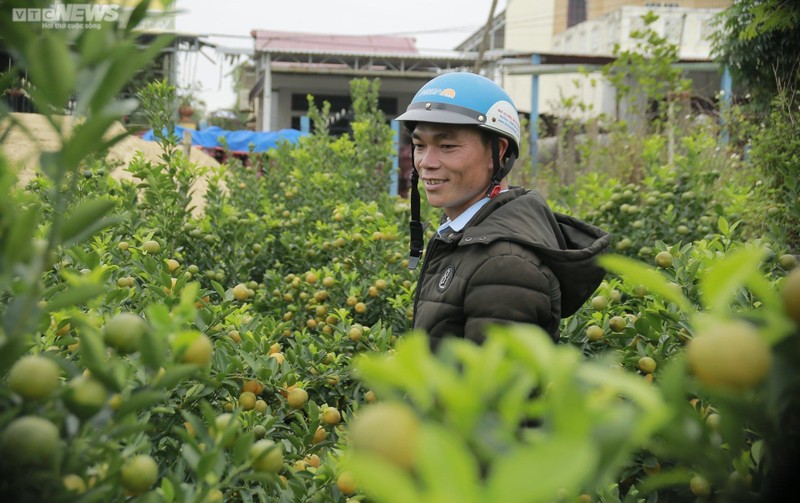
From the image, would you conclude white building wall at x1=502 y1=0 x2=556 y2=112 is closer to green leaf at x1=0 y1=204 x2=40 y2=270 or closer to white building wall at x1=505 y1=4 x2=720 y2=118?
white building wall at x1=505 y1=4 x2=720 y2=118

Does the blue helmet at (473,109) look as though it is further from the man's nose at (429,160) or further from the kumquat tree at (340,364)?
the kumquat tree at (340,364)

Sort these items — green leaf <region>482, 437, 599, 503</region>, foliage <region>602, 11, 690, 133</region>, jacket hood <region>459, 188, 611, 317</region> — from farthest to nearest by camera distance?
foliage <region>602, 11, 690, 133</region> → jacket hood <region>459, 188, 611, 317</region> → green leaf <region>482, 437, 599, 503</region>

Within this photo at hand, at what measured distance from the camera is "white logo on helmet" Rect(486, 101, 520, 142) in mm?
2678

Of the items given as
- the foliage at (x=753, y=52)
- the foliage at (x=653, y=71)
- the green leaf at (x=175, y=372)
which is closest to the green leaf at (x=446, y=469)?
the green leaf at (x=175, y=372)

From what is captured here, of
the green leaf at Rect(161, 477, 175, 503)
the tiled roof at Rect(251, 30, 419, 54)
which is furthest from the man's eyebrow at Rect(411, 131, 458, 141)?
the tiled roof at Rect(251, 30, 419, 54)

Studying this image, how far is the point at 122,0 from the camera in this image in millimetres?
853

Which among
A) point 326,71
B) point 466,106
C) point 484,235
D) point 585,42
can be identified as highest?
point 585,42

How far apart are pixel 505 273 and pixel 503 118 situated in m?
0.77

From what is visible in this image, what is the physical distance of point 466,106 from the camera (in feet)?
8.64

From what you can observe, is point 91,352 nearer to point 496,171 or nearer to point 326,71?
point 496,171

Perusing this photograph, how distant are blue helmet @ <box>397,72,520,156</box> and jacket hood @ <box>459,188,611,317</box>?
264mm

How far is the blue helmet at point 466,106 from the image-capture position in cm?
261

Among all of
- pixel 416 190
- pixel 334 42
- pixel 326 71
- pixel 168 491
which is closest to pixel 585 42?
pixel 334 42

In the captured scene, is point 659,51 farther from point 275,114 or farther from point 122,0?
point 275,114
